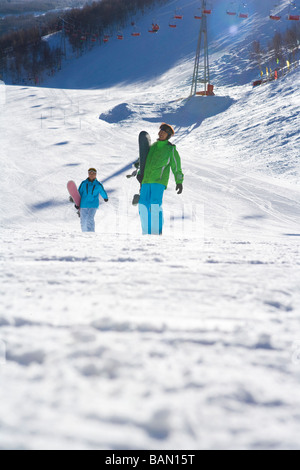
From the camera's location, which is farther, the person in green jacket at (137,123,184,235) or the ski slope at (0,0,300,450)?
the person in green jacket at (137,123,184,235)

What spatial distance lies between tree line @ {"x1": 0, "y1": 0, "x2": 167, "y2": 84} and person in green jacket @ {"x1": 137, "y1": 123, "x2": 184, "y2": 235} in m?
51.1

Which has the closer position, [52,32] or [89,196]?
[89,196]

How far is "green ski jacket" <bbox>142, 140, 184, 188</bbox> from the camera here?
14.8 ft

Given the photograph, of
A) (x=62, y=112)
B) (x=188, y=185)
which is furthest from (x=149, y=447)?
(x=62, y=112)

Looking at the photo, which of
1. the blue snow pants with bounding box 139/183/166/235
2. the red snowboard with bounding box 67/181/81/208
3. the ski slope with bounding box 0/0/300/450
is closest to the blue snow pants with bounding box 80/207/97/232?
the red snowboard with bounding box 67/181/81/208

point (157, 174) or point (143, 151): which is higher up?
point (143, 151)

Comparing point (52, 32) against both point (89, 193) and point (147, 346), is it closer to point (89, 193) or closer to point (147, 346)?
point (89, 193)

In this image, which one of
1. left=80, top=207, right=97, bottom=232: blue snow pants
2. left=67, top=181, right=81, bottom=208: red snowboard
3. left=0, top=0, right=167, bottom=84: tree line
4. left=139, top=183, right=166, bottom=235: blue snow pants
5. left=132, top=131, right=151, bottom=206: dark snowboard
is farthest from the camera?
left=0, top=0, right=167, bottom=84: tree line

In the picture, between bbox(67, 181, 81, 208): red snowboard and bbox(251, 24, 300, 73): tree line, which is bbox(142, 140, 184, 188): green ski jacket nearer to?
bbox(67, 181, 81, 208): red snowboard

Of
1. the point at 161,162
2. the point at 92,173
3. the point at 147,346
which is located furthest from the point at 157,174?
the point at 147,346

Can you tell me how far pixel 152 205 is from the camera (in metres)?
4.66

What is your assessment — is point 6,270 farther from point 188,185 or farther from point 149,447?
point 188,185

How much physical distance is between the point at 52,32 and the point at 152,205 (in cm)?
7492
